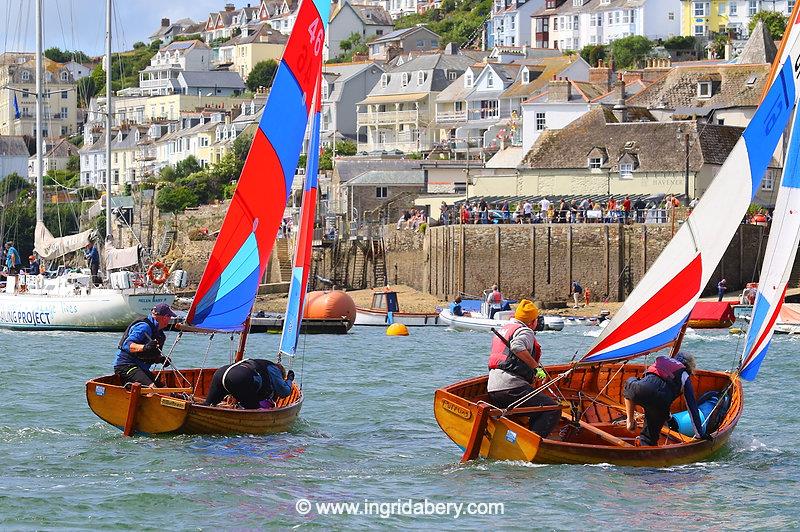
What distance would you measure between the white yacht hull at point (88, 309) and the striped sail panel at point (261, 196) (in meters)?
23.2

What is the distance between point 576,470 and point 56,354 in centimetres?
2018

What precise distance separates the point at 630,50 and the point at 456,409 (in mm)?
98098

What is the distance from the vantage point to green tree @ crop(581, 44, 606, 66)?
111m

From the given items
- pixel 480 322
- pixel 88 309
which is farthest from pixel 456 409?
pixel 480 322

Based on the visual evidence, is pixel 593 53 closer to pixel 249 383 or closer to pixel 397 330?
pixel 397 330

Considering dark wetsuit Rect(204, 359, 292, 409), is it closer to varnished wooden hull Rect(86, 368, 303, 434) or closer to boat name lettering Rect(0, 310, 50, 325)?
varnished wooden hull Rect(86, 368, 303, 434)

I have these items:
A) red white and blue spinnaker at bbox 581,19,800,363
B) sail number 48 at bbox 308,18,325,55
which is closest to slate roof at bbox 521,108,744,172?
sail number 48 at bbox 308,18,325,55

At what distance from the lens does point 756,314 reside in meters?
19.7

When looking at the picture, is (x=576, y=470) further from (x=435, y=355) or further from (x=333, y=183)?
(x=333, y=183)

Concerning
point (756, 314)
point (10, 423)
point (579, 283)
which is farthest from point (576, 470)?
point (579, 283)

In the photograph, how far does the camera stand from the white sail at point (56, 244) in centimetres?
4828

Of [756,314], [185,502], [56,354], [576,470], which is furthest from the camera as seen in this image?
[56,354]

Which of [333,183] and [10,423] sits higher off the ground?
[333,183]

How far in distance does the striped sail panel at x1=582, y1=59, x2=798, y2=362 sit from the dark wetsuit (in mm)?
4056
